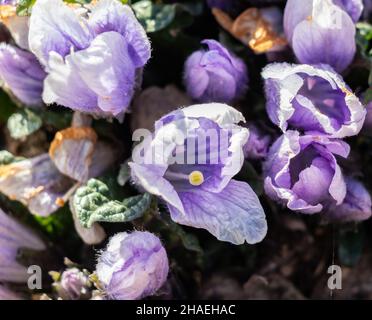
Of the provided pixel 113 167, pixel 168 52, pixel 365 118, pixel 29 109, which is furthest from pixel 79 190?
pixel 365 118

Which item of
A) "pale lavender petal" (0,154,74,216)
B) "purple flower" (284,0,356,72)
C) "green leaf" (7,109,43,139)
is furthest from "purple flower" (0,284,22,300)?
"purple flower" (284,0,356,72)

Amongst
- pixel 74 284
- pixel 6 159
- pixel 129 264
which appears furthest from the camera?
pixel 6 159

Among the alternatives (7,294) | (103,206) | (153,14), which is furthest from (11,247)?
(153,14)

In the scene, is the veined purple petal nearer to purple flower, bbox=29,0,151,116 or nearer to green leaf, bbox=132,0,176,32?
purple flower, bbox=29,0,151,116

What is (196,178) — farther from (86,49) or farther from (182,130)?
(86,49)

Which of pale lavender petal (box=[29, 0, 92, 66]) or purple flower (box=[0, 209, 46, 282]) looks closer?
pale lavender petal (box=[29, 0, 92, 66])
